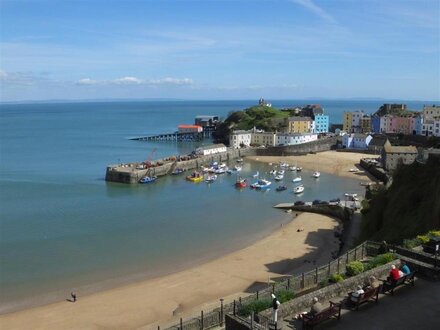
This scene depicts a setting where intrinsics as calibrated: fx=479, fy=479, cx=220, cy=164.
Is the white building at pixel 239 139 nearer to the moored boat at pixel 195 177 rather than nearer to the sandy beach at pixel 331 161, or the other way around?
the sandy beach at pixel 331 161

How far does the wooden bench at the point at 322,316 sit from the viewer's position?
9573 millimetres

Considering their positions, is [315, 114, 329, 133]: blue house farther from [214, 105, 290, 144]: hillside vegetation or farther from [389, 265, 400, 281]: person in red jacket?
[389, 265, 400, 281]: person in red jacket

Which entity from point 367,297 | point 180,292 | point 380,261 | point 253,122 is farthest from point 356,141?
point 367,297

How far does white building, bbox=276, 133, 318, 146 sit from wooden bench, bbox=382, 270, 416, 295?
71.7m

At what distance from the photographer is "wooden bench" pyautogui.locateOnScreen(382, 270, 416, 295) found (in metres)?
11.4

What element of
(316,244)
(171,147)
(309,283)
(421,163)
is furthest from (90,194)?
(171,147)

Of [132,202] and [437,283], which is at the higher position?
[437,283]

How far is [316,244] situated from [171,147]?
66.7m

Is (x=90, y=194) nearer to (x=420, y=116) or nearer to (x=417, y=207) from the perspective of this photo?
(x=417, y=207)

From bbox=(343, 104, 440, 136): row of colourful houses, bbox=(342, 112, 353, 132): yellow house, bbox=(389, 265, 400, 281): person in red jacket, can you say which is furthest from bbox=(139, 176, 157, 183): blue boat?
bbox=(342, 112, 353, 132): yellow house

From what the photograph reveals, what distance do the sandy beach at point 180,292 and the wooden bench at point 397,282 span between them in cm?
938

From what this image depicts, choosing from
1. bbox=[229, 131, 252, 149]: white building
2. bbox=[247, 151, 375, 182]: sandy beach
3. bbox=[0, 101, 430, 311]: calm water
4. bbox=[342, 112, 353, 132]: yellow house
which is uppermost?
bbox=[342, 112, 353, 132]: yellow house

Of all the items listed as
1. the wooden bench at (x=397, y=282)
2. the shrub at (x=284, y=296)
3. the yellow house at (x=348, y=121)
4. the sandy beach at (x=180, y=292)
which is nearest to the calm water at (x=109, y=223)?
the sandy beach at (x=180, y=292)

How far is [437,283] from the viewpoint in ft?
39.1
